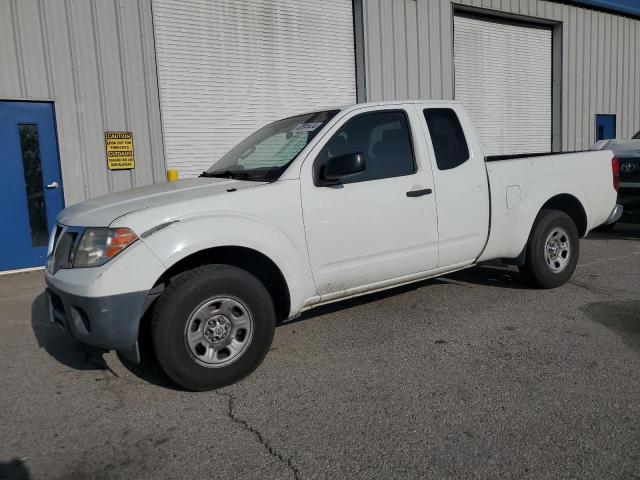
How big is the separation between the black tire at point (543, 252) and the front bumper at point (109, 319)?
12.4 feet

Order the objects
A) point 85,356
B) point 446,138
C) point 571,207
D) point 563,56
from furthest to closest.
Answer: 1. point 563,56
2. point 571,207
3. point 446,138
4. point 85,356

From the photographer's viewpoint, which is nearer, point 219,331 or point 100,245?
point 100,245

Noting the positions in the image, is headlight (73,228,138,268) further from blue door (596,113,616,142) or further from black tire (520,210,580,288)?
blue door (596,113,616,142)

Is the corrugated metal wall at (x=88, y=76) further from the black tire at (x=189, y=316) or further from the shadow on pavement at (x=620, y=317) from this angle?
the shadow on pavement at (x=620, y=317)

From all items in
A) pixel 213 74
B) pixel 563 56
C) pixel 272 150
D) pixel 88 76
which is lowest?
pixel 272 150

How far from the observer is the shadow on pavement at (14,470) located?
2.58 m

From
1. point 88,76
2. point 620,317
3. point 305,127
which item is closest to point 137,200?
point 305,127

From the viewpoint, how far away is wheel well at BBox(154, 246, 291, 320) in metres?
3.51

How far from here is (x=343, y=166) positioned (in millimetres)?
3787

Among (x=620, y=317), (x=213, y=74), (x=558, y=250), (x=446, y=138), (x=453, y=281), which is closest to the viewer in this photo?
(x=620, y=317)

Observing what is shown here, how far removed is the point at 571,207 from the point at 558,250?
570 millimetres

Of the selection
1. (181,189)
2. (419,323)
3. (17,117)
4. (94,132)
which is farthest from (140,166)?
(419,323)

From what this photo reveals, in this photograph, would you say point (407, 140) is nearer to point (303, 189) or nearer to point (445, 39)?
point (303, 189)

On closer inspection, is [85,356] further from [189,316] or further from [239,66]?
[239,66]
